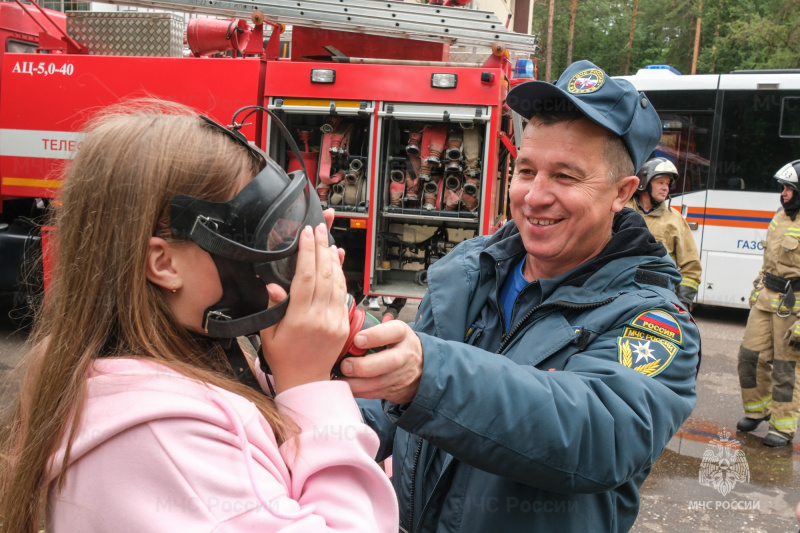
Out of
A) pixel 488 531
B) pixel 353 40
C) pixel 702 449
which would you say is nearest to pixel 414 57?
pixel 353 40

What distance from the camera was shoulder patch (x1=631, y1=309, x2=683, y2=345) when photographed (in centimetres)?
144

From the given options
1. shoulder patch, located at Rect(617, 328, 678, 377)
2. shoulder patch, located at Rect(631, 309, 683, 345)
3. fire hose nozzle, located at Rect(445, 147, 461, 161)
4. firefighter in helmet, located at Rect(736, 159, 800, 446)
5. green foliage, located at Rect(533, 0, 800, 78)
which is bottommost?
firefighter in helmet, located at Rect(736, 159, 800, 446)

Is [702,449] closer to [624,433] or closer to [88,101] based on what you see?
[624,433]

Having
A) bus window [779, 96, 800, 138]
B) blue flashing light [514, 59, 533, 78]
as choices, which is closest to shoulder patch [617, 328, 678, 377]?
blue flashing light [514, 59, 533, 78]

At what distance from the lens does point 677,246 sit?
611 cm

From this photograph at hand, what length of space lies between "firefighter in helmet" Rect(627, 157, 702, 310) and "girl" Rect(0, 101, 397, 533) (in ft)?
18.0

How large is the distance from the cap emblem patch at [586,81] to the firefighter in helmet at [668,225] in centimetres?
460

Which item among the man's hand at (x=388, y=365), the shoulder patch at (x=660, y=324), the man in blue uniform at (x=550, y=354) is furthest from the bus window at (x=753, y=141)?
the man's hand at (x=388, y=365)

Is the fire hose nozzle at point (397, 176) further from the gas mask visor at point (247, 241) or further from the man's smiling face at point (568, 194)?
the gas mask visor at point (247, 241)

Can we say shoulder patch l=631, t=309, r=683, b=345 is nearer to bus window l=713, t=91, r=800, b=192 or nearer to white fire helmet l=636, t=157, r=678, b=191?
white fire helmet l=636, t=157, r=678, b=191

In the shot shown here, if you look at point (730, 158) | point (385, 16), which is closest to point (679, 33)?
point (730, 158)

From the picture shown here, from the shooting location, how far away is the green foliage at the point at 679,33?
21.3 metres

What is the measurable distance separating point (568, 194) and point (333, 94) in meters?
4.75

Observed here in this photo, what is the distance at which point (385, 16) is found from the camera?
19.5 feet
